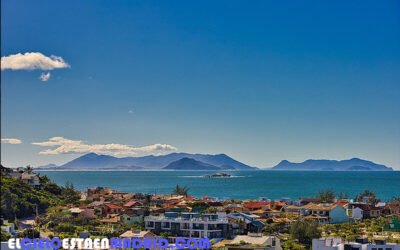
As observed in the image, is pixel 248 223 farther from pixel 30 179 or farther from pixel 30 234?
pixel 30 179

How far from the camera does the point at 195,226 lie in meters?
18.5

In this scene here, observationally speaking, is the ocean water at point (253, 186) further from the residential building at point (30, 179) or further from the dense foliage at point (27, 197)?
the residential building at point (30, 179)

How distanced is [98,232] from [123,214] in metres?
4.46

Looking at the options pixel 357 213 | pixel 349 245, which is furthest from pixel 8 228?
pixel 357 213

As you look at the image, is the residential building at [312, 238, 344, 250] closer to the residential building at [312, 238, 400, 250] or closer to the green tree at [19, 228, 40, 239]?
the residential building at [312, 238, 400, 250]

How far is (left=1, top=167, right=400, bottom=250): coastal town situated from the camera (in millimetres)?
16109

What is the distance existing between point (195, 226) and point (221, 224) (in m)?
0.80

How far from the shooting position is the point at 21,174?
96.9 feet

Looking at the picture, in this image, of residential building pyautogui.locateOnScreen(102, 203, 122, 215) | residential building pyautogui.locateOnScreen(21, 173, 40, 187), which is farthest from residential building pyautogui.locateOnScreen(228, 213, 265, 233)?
residential building pyautogui.locateOnScreen(21, 173, 40, 187)

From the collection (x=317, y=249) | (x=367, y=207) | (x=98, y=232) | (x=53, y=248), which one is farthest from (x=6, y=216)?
(x=367, y=207)

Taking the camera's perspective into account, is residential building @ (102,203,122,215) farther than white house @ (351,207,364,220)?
No

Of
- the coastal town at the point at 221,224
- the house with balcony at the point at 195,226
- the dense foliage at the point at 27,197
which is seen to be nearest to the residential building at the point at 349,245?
the coastal town at the point at 221,224

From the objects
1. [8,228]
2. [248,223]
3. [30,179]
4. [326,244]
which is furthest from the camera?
[30,179]

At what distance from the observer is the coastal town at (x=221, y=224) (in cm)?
1611
